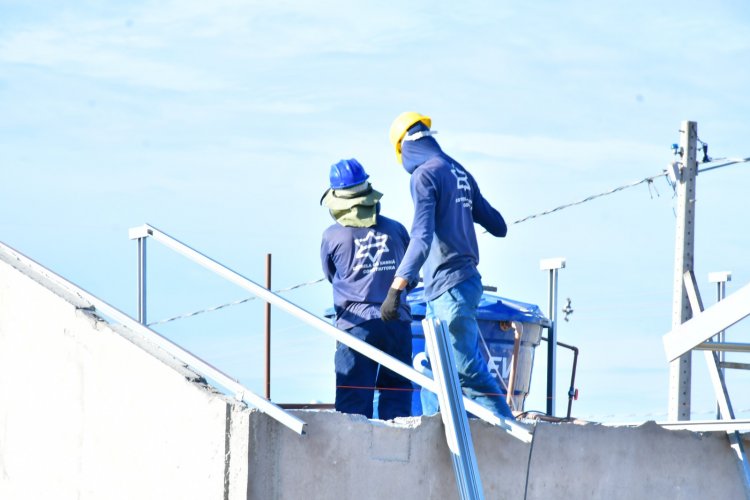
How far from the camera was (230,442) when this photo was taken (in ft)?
17.6

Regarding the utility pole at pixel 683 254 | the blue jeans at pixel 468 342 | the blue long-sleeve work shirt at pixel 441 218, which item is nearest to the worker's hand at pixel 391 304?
the blue long-sleeve work shirt at pixel 441 218

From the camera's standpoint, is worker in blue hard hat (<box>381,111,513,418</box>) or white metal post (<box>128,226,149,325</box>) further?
worker in blue hard hat (<box>381,111,513,418</box>)

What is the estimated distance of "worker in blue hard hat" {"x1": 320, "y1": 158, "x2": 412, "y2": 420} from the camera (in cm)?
733

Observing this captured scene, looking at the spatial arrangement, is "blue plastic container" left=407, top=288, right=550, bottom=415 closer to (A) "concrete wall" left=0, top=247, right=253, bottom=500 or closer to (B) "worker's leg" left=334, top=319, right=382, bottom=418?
(B) "worker's leg" left=334, top=319, right=382, bottom=418

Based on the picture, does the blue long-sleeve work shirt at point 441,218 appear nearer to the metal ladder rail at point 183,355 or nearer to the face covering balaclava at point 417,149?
the face covering balaclava at point 417,149

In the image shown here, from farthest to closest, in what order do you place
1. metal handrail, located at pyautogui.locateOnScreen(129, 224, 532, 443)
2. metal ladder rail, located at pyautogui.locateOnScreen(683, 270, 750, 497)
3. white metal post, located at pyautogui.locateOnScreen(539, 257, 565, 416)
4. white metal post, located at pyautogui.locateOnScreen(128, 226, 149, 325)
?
white metal post, located at pyautogui.locateOnScreen(539, 257, 565, 416) < metal ladder rail, located at pyautogui.locateOnScreen(683, 270, 750, 497) < white metal post, located at pyautogui.locateOnScreen(128, 226, 149, 325) < metal handrail, located at pyautogui.locateOnScreen(129, 224, 532, 443)

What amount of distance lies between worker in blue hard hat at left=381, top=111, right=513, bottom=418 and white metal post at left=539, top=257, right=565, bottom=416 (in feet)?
11.2

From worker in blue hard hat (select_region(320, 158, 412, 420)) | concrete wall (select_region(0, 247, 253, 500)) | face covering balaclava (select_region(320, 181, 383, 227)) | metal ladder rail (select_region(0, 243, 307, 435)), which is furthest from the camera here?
face covering balaclava (select_region(320, 181, 383, 227))

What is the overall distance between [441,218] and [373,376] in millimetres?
1102

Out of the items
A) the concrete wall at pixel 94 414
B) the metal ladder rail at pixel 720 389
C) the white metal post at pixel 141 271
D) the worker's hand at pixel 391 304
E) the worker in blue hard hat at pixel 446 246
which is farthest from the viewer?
the metal ladder rail at pixel 720 389

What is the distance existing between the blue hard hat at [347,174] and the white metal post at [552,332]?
347 centimetres

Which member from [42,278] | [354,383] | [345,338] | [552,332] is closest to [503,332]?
[552,332]

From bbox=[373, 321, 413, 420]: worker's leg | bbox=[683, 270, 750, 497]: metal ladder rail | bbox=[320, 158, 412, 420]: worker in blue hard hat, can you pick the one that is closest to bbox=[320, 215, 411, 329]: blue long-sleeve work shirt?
bbox=[320, 158, 412, 420]: worker in blue hard hat

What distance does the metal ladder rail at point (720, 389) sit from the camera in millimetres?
7016
